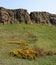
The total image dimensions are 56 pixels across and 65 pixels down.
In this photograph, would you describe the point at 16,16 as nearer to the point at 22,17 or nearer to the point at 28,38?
the point at 22,17

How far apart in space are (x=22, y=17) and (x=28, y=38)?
19.3m

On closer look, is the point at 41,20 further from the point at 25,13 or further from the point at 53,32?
the point at 53,32

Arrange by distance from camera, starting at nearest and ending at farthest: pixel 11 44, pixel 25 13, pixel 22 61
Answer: pixel 22 61, pixel 11 44, pixel 25 13

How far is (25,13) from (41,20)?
699 cm

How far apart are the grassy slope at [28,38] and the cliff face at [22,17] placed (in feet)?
13.2

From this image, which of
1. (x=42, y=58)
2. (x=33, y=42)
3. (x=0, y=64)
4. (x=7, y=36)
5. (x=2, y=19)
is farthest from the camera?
(x=2, y=19)

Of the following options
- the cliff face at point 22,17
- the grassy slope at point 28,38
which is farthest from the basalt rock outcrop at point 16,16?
the grassy slope at point 28,38

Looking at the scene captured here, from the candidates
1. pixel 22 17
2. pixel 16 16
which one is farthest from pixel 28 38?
pixel 16 16

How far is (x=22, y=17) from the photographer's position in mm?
73062

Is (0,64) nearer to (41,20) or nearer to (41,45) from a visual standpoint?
(41,45)

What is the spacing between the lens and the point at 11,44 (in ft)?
153

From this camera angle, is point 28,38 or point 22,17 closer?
point 28,38

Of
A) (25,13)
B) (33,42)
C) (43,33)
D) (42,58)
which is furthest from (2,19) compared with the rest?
(42,58)

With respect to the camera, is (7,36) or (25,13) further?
(25,13)
